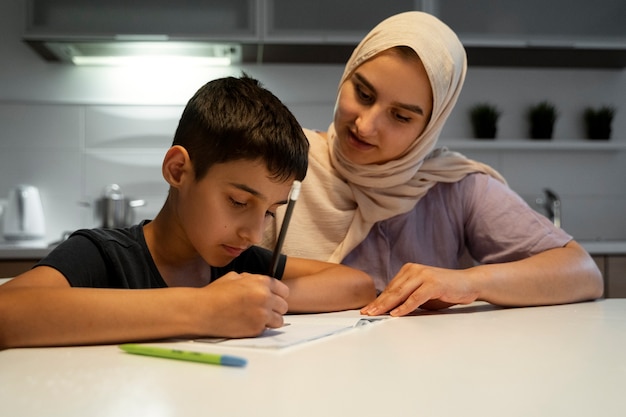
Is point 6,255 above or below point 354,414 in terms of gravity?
below

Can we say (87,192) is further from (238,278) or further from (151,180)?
(238,278)

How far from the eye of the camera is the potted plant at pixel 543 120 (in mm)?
3377

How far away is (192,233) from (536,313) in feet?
1.98

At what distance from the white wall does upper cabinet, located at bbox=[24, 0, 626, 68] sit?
0.54ft

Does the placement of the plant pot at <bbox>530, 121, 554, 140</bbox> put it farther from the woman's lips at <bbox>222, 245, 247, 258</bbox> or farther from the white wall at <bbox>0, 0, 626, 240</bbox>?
the woman's lips at <bbox>222, 245, 247, 258</bbox>

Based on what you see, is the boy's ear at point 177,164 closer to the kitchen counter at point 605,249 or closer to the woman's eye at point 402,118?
the woman's eye at point 402,118

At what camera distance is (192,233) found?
3.57ft

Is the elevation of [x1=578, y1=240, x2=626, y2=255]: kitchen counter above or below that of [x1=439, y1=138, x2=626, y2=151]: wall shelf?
below

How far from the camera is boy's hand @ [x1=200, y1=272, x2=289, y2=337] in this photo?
855mm

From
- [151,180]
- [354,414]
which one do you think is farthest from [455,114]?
[354,414]

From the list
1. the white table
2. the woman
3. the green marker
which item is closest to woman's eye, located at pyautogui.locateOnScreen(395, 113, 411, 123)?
the woman

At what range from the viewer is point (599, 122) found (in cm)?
343

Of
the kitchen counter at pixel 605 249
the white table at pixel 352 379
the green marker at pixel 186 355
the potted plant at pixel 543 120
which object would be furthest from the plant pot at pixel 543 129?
the green marker at pixel 186 355

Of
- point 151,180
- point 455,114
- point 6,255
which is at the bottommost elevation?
point 6,255
